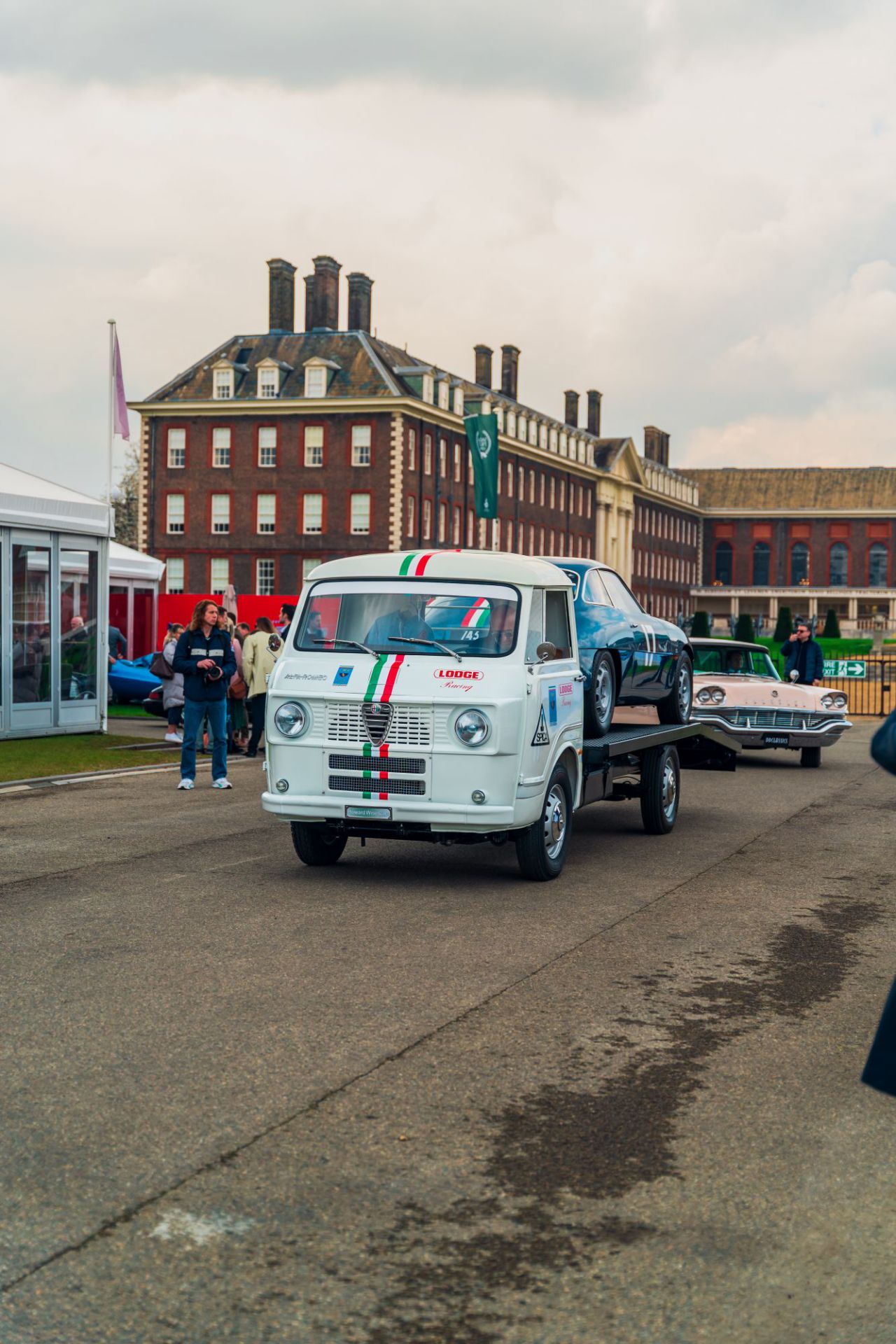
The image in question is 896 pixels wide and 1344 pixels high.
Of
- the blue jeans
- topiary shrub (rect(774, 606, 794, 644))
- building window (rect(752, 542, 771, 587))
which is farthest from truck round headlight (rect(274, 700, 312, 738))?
building window (rect(752, 542, 771, 587))

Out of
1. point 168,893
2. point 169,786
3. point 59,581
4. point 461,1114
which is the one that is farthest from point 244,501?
point 461,1114

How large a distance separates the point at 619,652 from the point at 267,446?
60838 millimetres

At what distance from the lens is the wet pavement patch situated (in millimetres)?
3652

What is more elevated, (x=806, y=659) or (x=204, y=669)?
(x=806, y=659)

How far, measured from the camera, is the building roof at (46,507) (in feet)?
67.3

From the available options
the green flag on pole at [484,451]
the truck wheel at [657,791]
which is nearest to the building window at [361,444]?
the green flag on pole at [484,451]

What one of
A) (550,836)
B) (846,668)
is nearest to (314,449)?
(846,668)

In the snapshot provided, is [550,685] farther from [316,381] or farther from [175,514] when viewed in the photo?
[175,514]

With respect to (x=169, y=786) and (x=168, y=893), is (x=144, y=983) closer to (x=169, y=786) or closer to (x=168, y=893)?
(x=168, y=893)

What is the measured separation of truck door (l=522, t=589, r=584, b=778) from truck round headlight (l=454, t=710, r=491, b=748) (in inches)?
11.5

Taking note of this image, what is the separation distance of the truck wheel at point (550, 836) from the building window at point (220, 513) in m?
62.6

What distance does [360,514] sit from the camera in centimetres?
6931

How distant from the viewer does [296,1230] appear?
13.3ft

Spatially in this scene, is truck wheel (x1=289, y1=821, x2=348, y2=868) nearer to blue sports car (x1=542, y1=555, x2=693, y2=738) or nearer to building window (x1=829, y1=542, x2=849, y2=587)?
blue sports car (x1=542, y1=555, x2=693, y2=738)
